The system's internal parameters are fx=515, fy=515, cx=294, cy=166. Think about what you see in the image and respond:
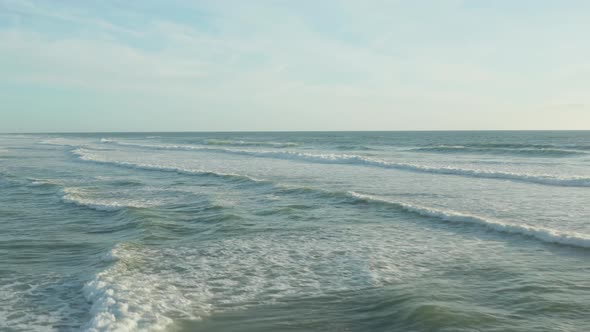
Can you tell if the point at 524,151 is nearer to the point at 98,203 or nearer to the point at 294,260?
the point at 98,203

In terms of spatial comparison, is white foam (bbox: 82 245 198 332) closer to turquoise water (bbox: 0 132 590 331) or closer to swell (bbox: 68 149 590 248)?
turquoise water (bbox: 0 132 590 331)

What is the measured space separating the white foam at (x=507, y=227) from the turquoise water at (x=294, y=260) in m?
0.04

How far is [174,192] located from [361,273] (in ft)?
40.8

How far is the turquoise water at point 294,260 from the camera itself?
6.75m

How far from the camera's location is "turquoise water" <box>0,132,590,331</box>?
6746 millimetres

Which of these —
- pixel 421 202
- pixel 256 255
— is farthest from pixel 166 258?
pixel 421 202

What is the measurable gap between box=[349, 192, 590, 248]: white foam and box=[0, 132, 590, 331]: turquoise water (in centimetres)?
4

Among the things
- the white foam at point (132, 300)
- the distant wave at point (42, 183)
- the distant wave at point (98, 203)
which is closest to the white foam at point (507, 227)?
the white foam at point (132, 300)

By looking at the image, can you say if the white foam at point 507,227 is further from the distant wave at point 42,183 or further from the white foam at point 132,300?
the distant wave at point 42,183

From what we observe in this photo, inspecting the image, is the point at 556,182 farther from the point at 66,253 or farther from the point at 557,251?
the point at 66,253

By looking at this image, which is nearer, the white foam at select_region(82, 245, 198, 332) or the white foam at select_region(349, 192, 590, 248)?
the white foam at select_region(82, 245, 198, 332)

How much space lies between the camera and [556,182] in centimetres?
2236

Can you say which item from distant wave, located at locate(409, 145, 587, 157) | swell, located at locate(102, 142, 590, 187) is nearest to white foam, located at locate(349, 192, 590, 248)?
swell, located at locate(102, 142, 590, 187)

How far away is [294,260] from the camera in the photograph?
9805mm
